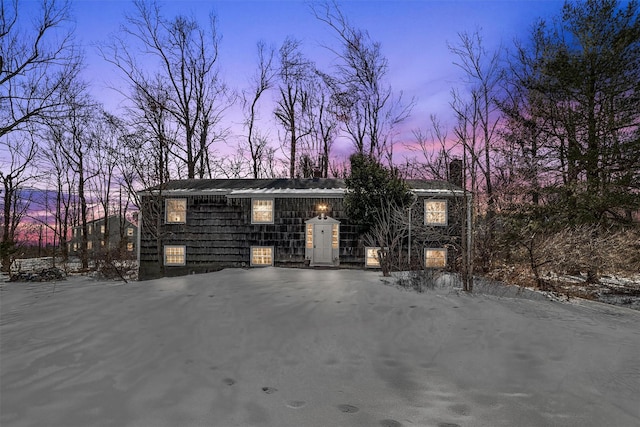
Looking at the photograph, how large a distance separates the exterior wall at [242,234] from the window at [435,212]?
0.19 m

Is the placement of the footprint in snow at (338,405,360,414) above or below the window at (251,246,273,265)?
below

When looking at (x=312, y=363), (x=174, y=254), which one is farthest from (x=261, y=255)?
(x=312, y=363)

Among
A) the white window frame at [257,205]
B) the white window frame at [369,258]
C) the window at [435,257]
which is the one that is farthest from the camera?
the white window frame at [257,205]

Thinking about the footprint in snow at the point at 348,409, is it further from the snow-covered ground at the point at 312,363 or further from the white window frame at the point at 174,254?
the white window frame at the point at 174,254

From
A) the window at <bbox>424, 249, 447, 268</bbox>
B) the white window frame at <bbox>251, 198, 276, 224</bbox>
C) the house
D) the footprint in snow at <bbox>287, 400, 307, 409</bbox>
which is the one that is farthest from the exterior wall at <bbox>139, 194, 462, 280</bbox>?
the footprint in snow at <bbox>287, 400, 307, 409</bbox>

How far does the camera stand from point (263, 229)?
1620cm

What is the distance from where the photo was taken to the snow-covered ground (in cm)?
324

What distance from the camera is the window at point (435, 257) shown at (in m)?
16.1

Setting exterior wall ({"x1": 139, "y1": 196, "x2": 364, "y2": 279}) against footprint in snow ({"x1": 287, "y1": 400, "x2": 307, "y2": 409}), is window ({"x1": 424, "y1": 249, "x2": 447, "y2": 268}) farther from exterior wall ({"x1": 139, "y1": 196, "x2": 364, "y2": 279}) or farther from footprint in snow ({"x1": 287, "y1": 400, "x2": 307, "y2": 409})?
footprint in snow ({"x1": 287, "y1": 400, "x2": 307, "y2": 409})

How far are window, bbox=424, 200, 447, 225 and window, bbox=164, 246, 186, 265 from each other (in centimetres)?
1128

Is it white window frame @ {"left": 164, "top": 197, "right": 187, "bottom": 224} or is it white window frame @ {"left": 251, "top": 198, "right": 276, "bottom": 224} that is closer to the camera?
white window frame @ {"left": 251, "top": 198, "right": 276, "bottom": 224}

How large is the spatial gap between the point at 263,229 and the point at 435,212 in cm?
791

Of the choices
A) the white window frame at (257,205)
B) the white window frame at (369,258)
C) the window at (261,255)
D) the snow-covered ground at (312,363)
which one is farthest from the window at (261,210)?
the snow-covered ground at (312,363)

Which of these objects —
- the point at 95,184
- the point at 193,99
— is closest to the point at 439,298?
the point at 193,99
